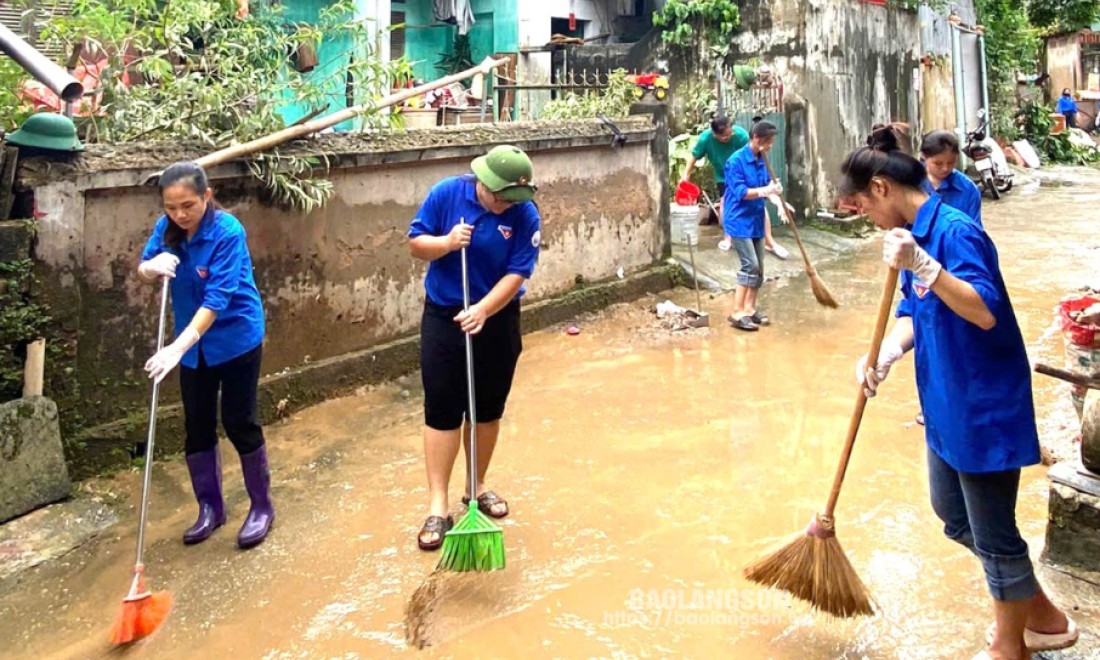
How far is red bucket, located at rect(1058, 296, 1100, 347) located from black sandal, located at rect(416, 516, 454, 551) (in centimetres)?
290

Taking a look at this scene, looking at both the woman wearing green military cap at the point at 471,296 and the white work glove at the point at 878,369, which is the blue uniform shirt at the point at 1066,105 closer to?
the white work glove at the point at 878,369

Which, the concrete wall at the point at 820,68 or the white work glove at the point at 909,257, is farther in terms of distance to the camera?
the concrete wall at the point at 820,68

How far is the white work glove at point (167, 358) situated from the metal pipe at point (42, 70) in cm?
116

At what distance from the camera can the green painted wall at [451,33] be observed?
14.6 metres

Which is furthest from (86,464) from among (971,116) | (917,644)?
(971,116)

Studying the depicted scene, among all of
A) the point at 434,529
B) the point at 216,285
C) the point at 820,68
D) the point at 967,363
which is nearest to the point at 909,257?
the point at 967,363

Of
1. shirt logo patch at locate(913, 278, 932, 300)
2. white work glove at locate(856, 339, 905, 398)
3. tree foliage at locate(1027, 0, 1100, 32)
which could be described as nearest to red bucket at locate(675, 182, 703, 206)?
white work glove at locate(856, 339, 905, 398)

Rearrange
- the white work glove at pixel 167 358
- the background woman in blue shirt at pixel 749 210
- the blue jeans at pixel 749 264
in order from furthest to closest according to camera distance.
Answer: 1. the blue jeans at pixel 749 264
2. the background woman in blue shirt at pixel 749 210
3. the white work glove at pixel 167 358

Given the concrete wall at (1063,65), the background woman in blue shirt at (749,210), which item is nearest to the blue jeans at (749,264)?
the background woman in blue shirt at (749,210)

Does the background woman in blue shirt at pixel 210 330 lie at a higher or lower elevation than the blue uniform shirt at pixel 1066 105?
lower

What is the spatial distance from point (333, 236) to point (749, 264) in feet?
11.6

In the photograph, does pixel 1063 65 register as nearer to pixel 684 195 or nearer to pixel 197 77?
pixel 684 195

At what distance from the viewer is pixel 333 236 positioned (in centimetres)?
561

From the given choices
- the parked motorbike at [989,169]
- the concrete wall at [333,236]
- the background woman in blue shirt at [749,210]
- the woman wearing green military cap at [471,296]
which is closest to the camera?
the woman wearing green military cap at [471,296]
